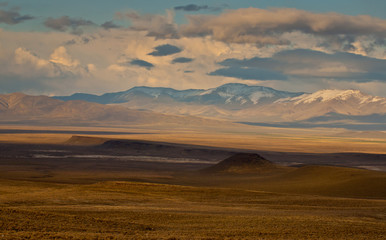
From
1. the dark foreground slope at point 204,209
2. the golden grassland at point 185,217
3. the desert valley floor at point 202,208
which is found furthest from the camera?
the desert valley floor at point 202,208

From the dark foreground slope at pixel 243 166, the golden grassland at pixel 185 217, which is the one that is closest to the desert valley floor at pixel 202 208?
the golden grassland at pixel 185 217

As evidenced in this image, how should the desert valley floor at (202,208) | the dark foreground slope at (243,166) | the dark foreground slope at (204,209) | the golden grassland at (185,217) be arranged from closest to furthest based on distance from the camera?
1. the golden grassland at (185,217)
2. the dark foreground slope at (204,209)
3. the desert valley floor at (202,208)
4. the dark foreground slope at (243,166)

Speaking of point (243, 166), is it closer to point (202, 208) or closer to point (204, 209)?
point (202, 208)

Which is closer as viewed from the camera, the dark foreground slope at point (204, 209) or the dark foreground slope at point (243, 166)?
the dark foreground slope at point (204, 209)

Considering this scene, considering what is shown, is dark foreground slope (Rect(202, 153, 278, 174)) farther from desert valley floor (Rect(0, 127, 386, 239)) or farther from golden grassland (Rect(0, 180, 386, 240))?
golden grassland (Rect(0, 180, 386, 240))

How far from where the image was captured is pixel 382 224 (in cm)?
2702

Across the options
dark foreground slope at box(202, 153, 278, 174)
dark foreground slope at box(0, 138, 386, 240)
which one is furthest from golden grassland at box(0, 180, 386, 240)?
dark foreground slope at box(202, 153, 278, 174)

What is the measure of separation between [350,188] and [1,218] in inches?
1618

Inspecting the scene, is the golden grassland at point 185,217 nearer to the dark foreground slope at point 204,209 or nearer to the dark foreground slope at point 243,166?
the dark foreground slope at point 204,209

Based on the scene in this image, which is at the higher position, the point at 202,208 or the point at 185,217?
the point at 185,217

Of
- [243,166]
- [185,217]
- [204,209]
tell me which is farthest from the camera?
[243,166]

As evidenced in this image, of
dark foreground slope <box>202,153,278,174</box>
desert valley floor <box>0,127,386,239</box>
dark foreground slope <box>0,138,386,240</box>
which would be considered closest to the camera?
dark foreground slope <box>0,138,386,240</box>

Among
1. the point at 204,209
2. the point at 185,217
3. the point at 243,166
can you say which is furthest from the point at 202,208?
the point at 243,166

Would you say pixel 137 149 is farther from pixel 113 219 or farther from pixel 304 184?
pixel 113 219
